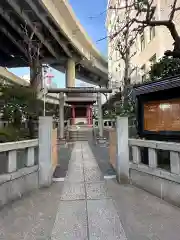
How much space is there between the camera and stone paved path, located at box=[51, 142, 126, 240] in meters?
4.01

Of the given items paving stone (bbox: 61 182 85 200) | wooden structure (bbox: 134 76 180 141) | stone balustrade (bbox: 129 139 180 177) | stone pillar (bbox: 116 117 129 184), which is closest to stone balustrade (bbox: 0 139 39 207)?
paving stone (bbox: 61 182 85 200)

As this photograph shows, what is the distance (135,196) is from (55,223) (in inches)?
79.7

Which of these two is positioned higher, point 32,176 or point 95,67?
point 95,67

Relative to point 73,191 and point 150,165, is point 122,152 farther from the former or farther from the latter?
point 73,191

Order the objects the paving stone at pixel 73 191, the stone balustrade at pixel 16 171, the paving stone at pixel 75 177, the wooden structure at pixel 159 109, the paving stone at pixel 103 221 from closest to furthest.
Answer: the paving stone at pixel 103 221, the stone balustrade at pixel 16 171, the paving stone at pixel 73 191, the wooden structure at pixel 159 109, the paving stone at pixel 75 177

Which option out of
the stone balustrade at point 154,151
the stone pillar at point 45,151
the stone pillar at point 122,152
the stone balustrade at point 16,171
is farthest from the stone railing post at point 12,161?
the stone balustrade at point 154,151

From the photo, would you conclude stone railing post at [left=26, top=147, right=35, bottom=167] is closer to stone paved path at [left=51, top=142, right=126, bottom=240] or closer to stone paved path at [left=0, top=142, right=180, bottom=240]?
stone paved path at [left=0, top=142, right=180, bottom=240]

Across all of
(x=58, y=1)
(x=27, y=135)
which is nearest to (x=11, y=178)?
(x=27, y=135)

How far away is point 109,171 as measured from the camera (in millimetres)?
8273

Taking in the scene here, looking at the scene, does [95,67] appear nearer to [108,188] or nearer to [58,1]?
[58,1]

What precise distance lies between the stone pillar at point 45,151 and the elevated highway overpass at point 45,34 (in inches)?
863

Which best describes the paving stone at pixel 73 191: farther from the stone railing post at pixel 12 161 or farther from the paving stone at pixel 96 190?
the stone railing post at pixel 12 161

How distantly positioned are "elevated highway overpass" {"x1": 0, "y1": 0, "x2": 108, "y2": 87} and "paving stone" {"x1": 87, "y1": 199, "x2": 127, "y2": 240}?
24.2 metres

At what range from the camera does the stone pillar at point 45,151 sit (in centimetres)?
662
